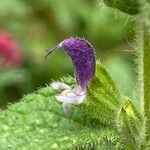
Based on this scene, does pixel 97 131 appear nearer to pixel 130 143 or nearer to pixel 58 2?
pixel 130 143

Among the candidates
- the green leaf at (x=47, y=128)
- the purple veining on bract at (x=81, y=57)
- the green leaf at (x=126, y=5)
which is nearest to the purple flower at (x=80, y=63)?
the purple veining on bract at (x=81, y=57)

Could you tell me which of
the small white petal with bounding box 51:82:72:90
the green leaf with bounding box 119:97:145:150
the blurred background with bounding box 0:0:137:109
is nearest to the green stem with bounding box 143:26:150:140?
the green leaf with bounding box 119:97:145:150

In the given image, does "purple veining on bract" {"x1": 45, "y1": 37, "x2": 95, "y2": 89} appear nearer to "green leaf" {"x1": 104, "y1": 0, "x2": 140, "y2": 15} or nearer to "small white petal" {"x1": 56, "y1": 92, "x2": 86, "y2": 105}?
"small white petal" {"x1": 56, "y1": 92, "x2": 86, "y2": 105}

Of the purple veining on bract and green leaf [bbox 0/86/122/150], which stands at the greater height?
the purple veining on bract

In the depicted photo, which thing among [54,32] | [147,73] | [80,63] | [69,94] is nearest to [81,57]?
[80,63]

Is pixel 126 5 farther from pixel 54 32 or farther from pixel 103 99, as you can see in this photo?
pixel 54 32

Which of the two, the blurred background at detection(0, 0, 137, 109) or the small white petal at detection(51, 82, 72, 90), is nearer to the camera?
the small white petal at detection(51, 82, 72, 90)

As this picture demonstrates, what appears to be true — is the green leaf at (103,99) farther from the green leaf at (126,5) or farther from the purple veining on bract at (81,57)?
the green leaf at (126,5)
